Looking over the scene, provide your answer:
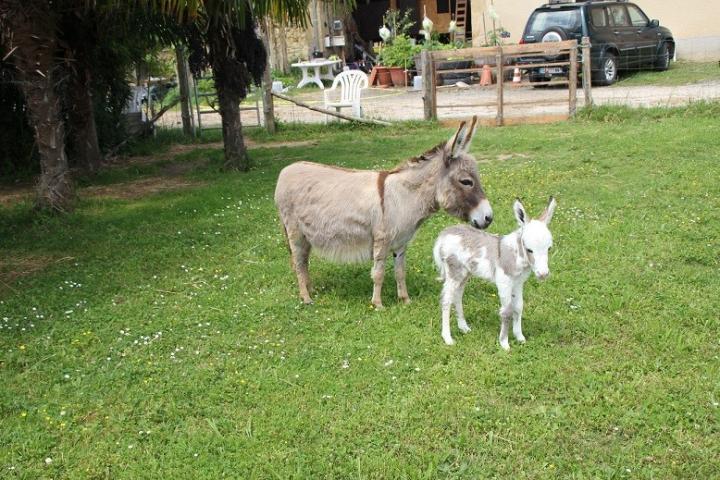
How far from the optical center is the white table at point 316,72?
25812 millimetres

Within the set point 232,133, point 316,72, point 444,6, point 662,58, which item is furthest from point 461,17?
point 232,133

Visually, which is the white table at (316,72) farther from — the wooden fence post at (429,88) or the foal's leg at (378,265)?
the foal's leg at (378,265)

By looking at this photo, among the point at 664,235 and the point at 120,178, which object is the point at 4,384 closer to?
the point at 664,235

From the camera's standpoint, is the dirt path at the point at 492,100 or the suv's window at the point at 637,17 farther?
the suv's window at the point at 637,17

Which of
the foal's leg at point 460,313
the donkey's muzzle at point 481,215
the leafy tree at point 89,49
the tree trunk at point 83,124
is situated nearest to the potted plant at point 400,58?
the leafy tree at point 89,49

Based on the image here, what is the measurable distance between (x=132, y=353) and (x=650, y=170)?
24.6 feet

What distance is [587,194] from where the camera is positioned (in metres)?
8.98

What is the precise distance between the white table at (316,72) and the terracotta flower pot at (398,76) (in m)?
2.30

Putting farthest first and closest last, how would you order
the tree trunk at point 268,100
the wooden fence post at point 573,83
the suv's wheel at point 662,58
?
1. the suv's wheel at point 662,58
2. the tree trunk at point 268,100
3. the wooden fence post at point 573,83

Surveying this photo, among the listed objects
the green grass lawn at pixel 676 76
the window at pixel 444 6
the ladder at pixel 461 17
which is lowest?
the green grass lawn at pixel 676 76

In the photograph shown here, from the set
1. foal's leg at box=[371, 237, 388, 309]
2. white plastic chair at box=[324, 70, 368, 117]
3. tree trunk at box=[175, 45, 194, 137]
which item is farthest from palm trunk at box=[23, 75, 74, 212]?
white plastic chair at box=[324, 70, 368, 117]

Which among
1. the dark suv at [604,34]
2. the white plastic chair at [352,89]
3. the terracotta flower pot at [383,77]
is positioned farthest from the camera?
the terracotta flower pot at [383,77]

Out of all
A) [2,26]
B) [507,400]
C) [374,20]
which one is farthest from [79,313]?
[374,20]

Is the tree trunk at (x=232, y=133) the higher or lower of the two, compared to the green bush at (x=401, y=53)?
lower
